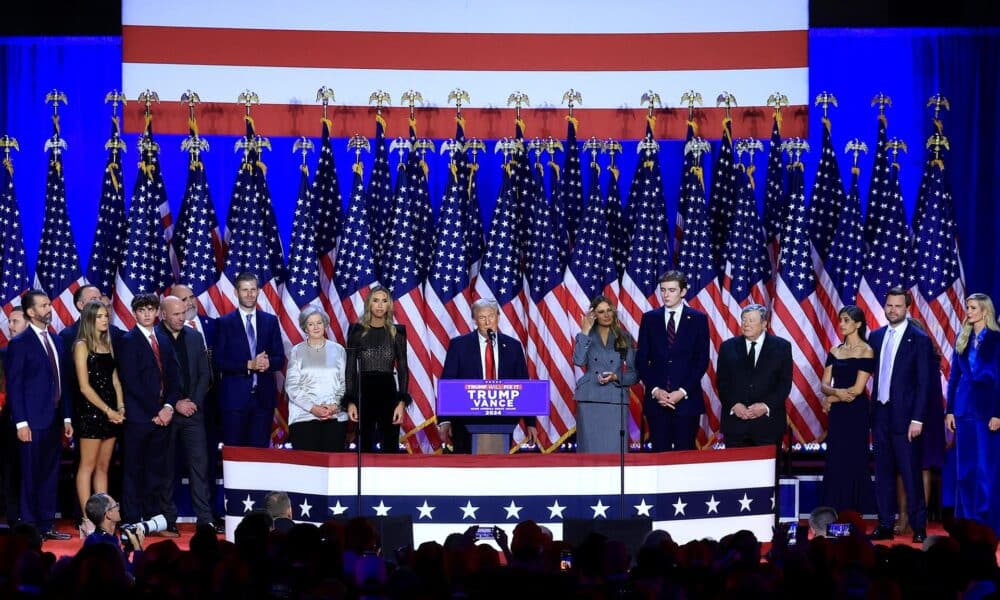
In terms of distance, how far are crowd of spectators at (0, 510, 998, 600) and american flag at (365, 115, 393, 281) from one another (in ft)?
23.6

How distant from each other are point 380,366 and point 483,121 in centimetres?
297

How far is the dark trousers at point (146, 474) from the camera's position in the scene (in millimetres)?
9992

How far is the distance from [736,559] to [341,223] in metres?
7.97

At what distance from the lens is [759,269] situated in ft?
37.9

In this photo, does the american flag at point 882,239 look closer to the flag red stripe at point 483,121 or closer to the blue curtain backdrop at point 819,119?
the blue curtain backdrop at point 819,119

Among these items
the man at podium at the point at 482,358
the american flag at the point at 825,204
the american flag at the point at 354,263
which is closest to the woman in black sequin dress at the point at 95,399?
the american flag at the point at 354,263

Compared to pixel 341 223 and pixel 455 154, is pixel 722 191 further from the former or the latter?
pixel 341 223

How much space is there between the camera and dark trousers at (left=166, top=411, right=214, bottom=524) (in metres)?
10.2

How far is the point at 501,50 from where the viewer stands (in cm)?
1255

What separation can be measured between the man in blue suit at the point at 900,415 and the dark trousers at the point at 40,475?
5564 mm

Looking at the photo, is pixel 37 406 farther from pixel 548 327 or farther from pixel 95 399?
pixel 548 327

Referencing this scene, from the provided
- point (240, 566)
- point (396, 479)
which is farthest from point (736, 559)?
point (396, 479)

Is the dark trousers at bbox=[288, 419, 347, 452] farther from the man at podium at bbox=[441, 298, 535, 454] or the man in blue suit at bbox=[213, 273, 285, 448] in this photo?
the man at podium at bbox=[441, 298, 535, 454]

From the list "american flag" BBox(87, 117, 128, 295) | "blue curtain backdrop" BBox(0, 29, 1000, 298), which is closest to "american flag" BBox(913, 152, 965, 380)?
"blue curtain backdrop" BBox(0, 29, 1000, 298)
